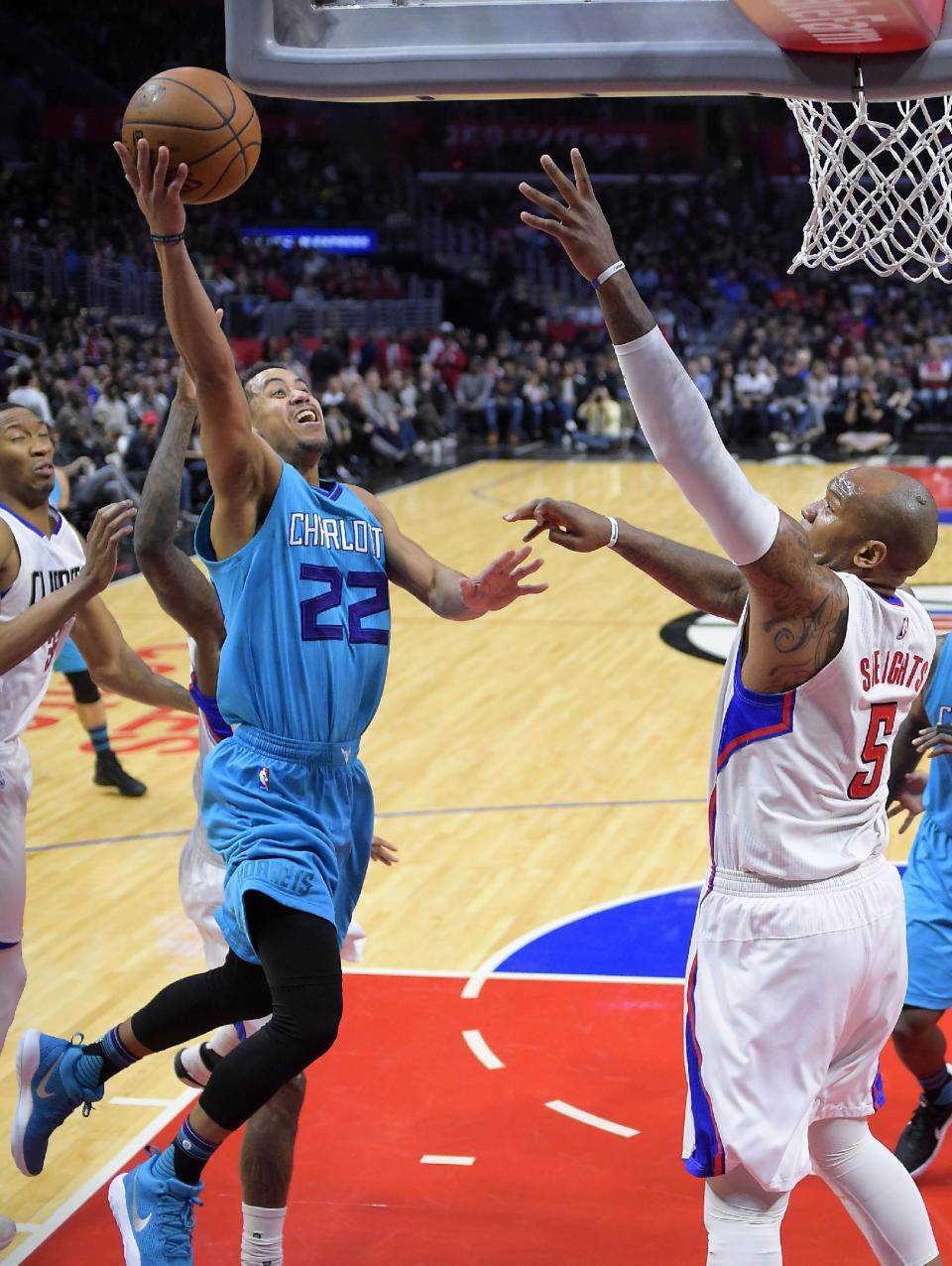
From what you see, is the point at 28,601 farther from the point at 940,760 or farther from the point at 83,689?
the point at 83,689

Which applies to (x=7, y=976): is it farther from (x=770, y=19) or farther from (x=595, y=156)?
(x=595, y=156)

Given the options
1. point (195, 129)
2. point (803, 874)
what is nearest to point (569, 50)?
point (195, 129)

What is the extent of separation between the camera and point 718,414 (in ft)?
74.9

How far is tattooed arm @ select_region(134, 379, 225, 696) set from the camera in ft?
13.3

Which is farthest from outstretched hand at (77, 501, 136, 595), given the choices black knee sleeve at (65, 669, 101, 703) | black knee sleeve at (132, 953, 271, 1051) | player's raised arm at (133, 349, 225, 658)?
black knee sleeve at (65, 669, 101, 703)

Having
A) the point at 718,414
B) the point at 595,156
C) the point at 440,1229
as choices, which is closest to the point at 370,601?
the point at 440,1229

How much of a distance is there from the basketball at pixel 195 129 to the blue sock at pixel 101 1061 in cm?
195

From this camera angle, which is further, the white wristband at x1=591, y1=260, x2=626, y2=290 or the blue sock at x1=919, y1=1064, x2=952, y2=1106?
the blue sock at x1=919, y1=1064, x2=952, y2=1106

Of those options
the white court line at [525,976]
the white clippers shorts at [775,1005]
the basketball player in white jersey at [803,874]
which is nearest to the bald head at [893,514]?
the basketball player in white jersey at [803,874]

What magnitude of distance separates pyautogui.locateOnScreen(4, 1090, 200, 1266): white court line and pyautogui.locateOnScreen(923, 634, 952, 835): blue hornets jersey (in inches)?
93.8

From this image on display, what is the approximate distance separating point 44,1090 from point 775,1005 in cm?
183

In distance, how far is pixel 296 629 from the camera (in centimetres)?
363

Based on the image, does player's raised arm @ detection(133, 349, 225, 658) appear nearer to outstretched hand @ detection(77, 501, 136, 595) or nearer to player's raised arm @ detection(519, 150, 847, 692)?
outstretched hand @ detection(77, 501, 136, 595)

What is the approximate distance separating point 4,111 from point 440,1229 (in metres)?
28.0
